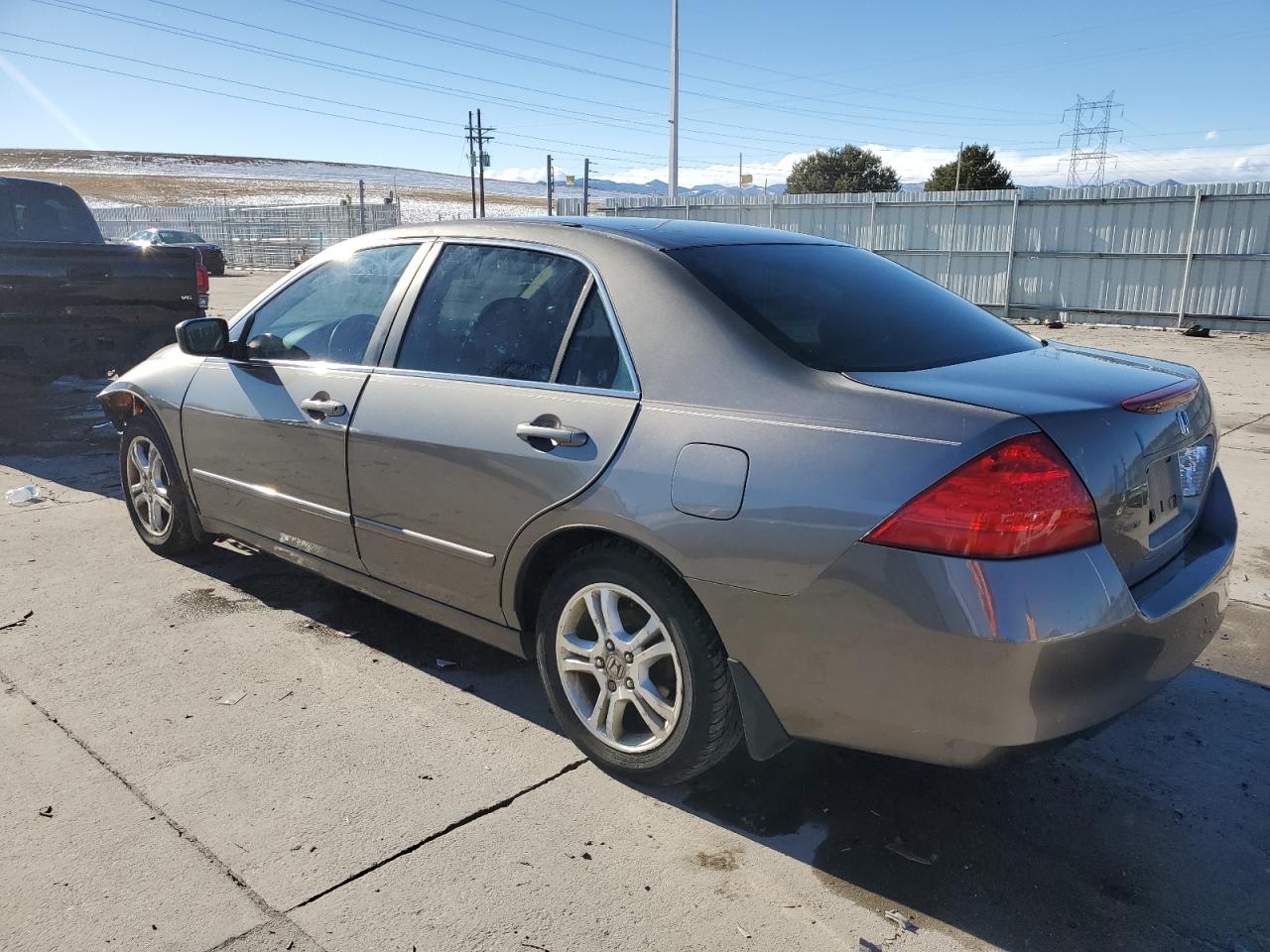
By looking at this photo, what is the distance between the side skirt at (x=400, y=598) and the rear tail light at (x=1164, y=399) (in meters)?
1.87

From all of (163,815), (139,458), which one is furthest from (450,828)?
(139,458)

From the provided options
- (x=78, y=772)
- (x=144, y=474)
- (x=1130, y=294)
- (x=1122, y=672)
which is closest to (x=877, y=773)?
(x=1122, y=672)

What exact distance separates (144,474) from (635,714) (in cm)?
315

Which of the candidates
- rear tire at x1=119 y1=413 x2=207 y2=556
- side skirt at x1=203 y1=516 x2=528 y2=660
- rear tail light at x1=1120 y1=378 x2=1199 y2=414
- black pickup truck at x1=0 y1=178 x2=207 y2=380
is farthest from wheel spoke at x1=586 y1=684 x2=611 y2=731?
black pickup truck at x1=0 y1=178 x2=207 y2=380

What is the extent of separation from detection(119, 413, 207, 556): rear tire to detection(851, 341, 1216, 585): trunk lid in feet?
11.2

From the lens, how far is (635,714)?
2.88 m

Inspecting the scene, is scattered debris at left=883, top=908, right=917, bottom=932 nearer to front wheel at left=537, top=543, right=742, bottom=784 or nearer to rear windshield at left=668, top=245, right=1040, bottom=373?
front wheel at left=537, top=543, right=742, bottom=784

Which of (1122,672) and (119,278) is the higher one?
(119,278)

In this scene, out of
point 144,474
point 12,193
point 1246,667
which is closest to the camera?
point 1246,667

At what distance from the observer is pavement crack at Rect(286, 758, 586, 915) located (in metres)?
2.39

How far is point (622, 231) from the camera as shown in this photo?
3102mm

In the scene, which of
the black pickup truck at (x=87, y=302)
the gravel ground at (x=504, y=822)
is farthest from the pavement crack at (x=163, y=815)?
the black pickup truck at (x=87, y=302)

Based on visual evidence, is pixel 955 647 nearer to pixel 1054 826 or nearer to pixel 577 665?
pixel 1054 826

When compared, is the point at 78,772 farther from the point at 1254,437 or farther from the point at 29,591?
the point at 1254,437
